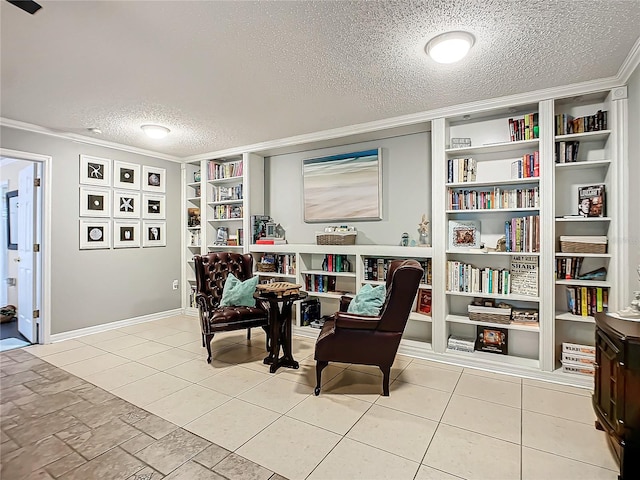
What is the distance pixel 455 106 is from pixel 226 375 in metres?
3.36

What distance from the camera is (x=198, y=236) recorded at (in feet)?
17.9

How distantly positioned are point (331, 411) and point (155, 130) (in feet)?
11.5

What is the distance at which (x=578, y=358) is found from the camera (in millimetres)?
2861

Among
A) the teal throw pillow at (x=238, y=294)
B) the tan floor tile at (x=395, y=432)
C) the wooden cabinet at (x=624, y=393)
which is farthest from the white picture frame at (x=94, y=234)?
the wooden cabinet at (x=624, y=393)

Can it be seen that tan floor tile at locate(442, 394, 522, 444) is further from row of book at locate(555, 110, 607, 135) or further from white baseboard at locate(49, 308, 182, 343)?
white baseboard at locate(49, 308, 182, 343)

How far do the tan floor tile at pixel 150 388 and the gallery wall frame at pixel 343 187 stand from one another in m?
2.53

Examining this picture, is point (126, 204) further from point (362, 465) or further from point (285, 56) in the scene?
point (362, 465)

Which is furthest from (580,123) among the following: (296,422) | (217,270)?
(217,270)

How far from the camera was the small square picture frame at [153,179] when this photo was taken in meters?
4.98

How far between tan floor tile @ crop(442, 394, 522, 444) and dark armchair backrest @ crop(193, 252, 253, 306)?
2.60m

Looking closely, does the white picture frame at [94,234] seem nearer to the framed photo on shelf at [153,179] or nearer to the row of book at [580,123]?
the framed photo on shelf at [153,179]

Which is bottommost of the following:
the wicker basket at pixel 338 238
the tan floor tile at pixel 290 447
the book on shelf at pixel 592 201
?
the tan floor tile at pixel 290 447

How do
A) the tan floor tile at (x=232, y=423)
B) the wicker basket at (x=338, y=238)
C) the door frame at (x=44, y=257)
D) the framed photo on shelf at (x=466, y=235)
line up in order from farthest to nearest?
the wicker basket at (x=338, y=238)
the door frame at (x=44, y=257)
the framed photo on shelf at (x=466, y=235)
the tan floor tile at (x=232, y=423)

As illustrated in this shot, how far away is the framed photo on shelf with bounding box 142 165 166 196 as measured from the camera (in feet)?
16.3
